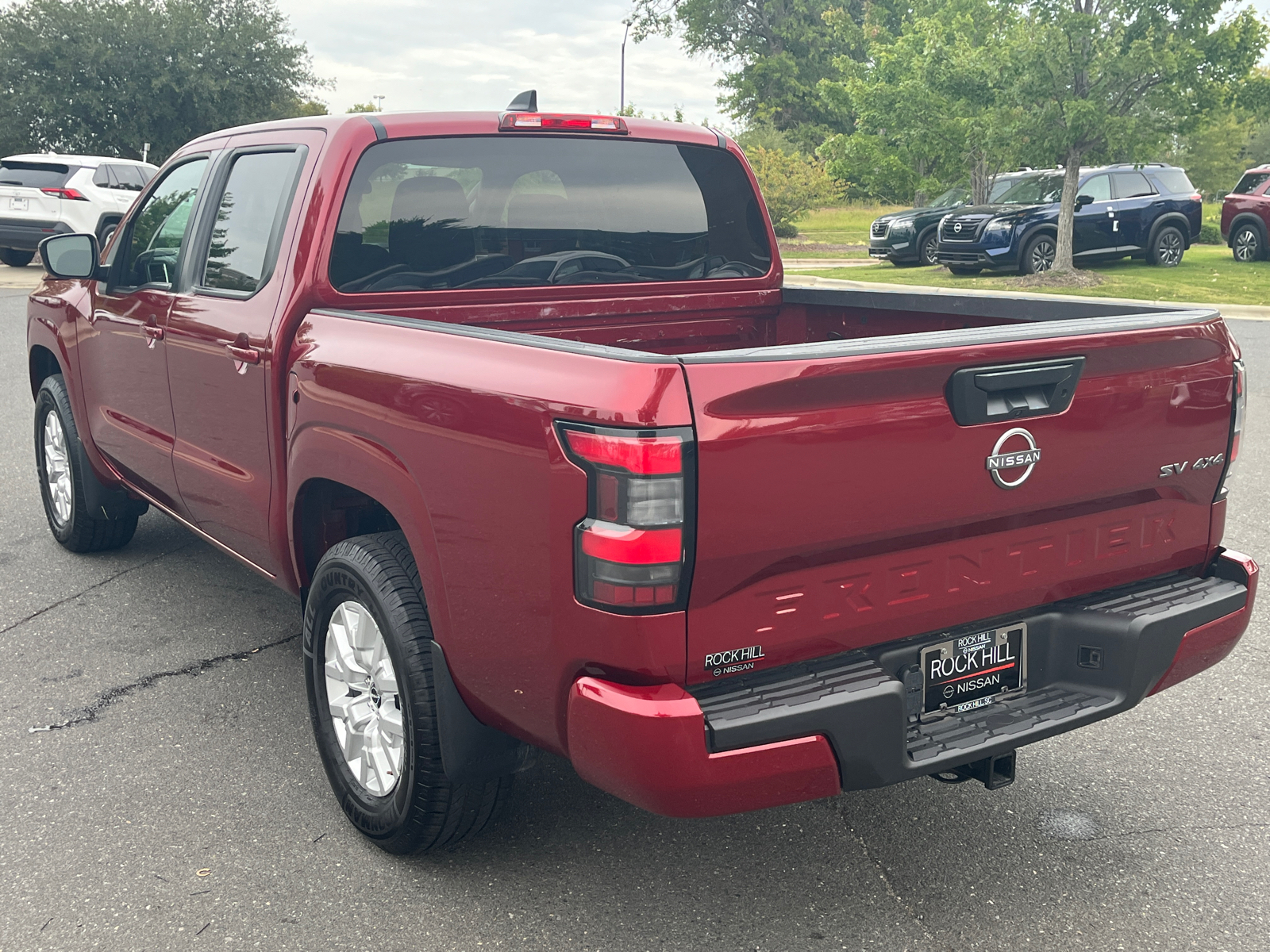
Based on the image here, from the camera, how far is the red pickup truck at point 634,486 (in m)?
2.40

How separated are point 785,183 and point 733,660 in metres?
33.8

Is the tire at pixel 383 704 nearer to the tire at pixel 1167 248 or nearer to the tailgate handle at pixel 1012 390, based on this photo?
the tailgate handle at pixel 1012 390

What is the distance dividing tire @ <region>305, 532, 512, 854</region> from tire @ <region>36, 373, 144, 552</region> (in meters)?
2.68

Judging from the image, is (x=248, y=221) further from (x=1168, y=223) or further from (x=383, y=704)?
(x=1168, y=223)

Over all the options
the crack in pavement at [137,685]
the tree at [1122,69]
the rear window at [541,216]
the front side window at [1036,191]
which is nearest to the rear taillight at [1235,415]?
the rear window at [541,216]

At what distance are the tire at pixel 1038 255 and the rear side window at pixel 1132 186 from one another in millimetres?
1763

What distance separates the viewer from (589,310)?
4102 mm

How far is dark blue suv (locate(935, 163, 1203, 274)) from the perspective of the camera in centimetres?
2056

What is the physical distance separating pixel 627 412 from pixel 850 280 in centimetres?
1924

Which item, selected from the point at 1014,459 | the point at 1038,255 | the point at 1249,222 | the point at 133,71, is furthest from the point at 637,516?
the point at 133,71

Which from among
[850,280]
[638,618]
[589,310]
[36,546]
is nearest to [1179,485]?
[638,618]

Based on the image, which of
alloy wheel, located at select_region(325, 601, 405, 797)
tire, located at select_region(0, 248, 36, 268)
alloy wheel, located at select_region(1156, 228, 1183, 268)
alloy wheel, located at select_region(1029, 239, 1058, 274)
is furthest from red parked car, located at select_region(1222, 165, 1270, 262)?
alloy wheel, located at select_region(325, 601, 405, 797)

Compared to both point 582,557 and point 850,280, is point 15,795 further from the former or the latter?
point 850,280

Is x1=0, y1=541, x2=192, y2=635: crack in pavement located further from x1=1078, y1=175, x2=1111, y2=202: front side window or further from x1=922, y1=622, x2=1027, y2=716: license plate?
x1=1078, y1=175, x2=1111, y2=202: front side window
